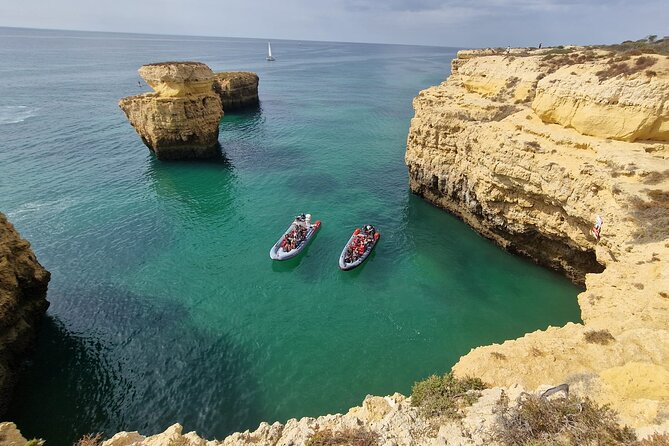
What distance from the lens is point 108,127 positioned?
51000mm

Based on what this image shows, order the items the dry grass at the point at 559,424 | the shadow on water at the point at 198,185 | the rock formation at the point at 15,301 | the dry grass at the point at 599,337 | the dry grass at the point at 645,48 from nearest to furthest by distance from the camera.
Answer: the dry grass at the point at 559,424
the dry grass at the point at 599,337
the rock formation at the point at 15,301
the dry grass at the point at 645,48
the shadow on water at the point at 198,185

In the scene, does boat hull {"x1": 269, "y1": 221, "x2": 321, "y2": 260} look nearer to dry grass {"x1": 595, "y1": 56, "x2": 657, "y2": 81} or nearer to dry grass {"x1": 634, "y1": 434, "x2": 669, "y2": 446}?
dry grass {"x1": 595, "y1": 56, "x2": 657, "y2": 81}

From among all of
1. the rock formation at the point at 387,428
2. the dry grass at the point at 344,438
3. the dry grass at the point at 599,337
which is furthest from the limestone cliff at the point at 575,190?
the dry grass at the point at 344,438

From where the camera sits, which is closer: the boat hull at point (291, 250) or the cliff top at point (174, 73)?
the boat hull at point (291, 250)

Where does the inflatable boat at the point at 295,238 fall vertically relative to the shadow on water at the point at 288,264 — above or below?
above

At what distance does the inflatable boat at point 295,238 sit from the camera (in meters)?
25.0

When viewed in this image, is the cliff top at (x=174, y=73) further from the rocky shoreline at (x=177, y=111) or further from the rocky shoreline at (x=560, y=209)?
the rocky shoreline at (x=560, y=209)

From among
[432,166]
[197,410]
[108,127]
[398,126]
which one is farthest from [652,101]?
[108,127]

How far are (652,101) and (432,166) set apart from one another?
14.6m

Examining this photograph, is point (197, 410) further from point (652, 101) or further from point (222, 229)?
point (652, 101)

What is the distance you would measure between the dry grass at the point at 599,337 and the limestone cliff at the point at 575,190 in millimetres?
30

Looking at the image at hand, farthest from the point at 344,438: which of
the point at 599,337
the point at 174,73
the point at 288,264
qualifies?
the point at 174,73

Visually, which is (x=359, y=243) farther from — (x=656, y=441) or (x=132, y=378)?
(x=656, y=441)

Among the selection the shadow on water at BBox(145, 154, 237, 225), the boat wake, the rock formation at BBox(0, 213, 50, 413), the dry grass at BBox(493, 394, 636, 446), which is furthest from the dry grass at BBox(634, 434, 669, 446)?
the boat wake
